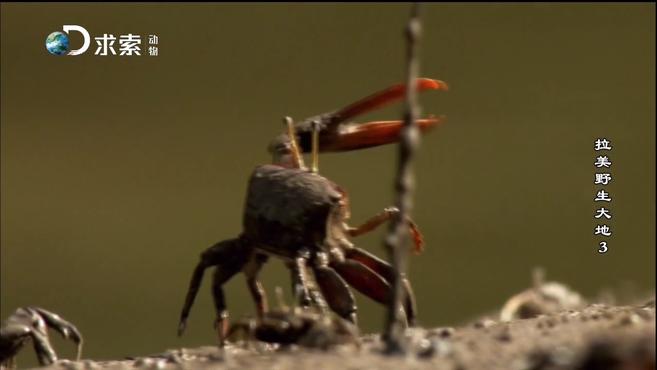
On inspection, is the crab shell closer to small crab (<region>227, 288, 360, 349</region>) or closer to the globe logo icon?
small crab (<region>227, 288, 360, 349</region>)

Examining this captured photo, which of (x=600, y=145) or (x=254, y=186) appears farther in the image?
(x=600, y=145)

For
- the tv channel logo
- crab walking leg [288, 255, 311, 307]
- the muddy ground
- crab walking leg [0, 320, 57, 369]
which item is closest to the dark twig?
the muddy ground

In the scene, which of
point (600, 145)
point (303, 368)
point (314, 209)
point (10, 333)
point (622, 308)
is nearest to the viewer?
point (303, 368)

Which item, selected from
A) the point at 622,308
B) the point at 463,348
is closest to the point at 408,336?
the point at 463,348

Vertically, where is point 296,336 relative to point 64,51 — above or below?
below

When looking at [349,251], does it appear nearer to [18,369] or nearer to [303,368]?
[18,369]

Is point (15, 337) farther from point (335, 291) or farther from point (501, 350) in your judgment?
point (501, 350)
